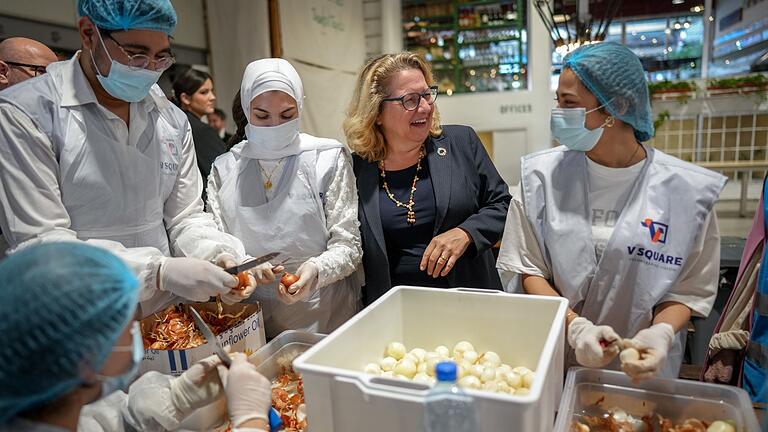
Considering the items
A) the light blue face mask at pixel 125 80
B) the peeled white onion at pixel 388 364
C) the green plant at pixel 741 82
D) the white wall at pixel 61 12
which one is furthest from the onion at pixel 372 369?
the green plant at pixel 741 82

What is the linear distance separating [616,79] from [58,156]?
153cm

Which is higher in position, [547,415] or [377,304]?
[377,304]

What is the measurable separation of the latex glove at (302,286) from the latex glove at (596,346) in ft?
2.45

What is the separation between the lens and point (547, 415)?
3.23ft

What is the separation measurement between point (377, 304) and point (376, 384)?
381 millimetres

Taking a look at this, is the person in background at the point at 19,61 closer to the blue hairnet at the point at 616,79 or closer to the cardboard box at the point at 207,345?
the cardboard box at the point at 207,345

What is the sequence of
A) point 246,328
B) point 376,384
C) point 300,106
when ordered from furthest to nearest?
1. point 300,106
2. point 246,328
3. point 376,384

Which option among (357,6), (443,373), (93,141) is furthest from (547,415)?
(357,6)

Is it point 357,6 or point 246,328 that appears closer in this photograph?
point 246,328

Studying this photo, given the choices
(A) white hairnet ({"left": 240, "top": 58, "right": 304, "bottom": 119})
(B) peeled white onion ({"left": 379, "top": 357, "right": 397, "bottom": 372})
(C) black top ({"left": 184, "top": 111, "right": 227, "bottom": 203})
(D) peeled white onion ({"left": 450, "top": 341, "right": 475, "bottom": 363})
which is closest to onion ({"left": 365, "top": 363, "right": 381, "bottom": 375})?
(B) peeled white onion ({"left": 379, "top": 357, "right": 397, "bottom": 372})

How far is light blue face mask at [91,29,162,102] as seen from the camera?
54.7 inches

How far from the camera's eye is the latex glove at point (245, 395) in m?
0.97

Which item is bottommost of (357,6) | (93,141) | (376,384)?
(376,384)

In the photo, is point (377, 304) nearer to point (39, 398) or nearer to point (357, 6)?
point (39, 398)
